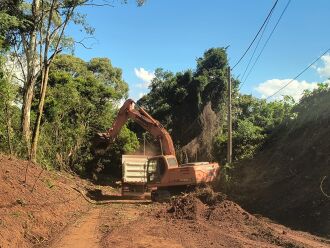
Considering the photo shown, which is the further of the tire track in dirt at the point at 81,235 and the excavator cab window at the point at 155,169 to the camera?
the excavator cab window at the point at 155,169

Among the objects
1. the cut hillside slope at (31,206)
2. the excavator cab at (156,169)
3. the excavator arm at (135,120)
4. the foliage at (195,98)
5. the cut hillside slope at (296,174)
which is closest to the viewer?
the cut hillside slope at (31,206)

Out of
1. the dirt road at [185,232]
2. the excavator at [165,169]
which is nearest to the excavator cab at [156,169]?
the excavator at [165,169]

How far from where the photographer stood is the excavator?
21031 millimetres

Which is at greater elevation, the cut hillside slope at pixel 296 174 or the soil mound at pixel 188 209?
the cut hillside slope at pixel 296 174

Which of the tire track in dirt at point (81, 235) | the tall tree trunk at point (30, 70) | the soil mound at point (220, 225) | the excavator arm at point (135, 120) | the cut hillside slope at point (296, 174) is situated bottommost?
the tire track in dirt at point (81, 235)

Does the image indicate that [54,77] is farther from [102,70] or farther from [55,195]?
[102,70]

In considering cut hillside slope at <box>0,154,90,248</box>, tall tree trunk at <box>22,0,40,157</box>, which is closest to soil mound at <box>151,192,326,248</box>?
cut hillside slope at <box>0,154,90,248</box>

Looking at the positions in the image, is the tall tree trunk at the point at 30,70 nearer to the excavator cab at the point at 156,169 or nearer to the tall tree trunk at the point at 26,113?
the tall tree trunk at the point at 26,113

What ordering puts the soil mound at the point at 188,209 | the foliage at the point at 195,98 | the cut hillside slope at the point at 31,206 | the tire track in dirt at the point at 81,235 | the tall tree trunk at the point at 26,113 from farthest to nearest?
the foliage at the point at 195,98
the tall tree trunk at the point at 26,113
the soil mound at the point at 188,209
the cut hillside slope at the point at 31,206
the tire track in dirt at the point at 81,235

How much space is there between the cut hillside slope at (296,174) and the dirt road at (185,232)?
60.9 inches

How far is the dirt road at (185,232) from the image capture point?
10.6m

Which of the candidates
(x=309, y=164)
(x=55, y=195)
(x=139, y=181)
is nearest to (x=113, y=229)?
(x=55, y=195)

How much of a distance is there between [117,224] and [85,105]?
66.5 ft

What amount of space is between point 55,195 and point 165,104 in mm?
27929
